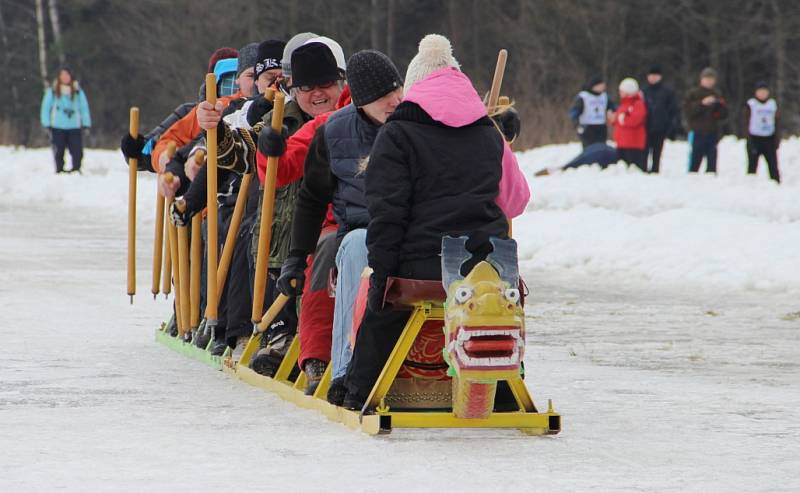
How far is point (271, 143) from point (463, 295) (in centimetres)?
156

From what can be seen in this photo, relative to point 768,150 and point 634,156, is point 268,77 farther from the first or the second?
point 634,156

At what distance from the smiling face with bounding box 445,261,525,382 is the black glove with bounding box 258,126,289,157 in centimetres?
149

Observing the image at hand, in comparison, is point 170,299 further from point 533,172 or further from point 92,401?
point 533,172

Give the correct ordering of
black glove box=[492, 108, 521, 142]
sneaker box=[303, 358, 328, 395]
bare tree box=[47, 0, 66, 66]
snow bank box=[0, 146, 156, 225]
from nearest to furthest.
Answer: black glove box=[492, 108, 521, 142] → sneaker box=[303, 358, 328, 395] → snow bank box=[0, 146, 156, 225] → bare tree box=[47, 0, 66, 66]

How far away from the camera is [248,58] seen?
8.38m

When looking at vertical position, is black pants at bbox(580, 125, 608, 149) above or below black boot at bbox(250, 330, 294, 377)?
above

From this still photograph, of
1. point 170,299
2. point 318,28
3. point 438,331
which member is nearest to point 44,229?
point 170,299

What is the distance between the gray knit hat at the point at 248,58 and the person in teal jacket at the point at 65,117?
19122mm

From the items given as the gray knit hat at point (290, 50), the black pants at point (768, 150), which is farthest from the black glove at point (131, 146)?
the black pants at point (768, 150)

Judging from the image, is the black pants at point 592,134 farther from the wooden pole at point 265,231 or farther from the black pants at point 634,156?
the wooden pole at point 265,231

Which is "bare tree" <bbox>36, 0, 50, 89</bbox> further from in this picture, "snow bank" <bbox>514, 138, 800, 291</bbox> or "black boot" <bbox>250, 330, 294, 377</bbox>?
"black boot" <bbox>250, 330, 294, 377</bbox>

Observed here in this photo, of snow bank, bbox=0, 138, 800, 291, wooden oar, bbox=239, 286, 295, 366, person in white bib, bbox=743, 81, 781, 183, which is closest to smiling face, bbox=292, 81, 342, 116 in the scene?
wooden oar, bbox=239, 286, 295, 366

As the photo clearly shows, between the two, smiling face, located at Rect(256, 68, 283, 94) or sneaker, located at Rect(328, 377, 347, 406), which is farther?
smiling face, located at Rect(256, 68, 283, 94)

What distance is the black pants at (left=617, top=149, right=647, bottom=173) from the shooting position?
24016 millimetres
